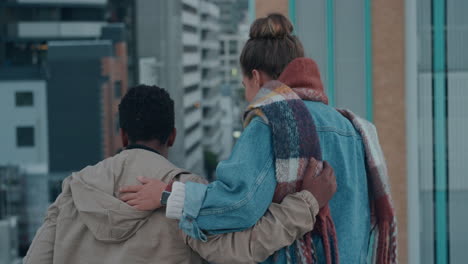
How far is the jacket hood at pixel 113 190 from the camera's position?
1.76 metres

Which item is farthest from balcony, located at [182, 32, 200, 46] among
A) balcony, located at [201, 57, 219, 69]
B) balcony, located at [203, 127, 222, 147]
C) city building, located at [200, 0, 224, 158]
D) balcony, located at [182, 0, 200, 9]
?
balcony, located at [203, 127, 222, 147]

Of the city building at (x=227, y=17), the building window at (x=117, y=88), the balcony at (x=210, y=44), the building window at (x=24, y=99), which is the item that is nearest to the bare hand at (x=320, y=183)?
the building window at (x=24, y=99)

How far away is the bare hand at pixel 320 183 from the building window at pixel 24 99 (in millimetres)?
26847

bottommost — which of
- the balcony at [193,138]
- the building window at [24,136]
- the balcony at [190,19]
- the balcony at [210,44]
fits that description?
the balcony at [193,138]

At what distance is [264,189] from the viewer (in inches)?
63.7

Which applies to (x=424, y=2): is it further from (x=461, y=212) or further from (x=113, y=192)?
(x=113, y=192)

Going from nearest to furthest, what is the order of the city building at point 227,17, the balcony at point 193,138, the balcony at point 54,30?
1. the balcony at point 54,30
2. the balcony at point 193,138
3. the city building at point 227,17

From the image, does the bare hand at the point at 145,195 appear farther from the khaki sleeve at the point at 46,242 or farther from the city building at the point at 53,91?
the city building at the point at 53,91

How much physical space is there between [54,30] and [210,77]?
2273cm

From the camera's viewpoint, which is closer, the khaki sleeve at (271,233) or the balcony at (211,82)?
the khaki sleeve at (271,233)

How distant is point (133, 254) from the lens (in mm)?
1790

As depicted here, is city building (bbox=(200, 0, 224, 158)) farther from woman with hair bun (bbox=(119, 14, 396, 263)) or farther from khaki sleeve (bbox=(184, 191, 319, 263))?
khaki sleeve (bbox=(184, 191, 319, 263))

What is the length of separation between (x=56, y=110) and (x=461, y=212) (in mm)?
24526

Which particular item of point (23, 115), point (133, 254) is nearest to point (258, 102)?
point (133, 254)
